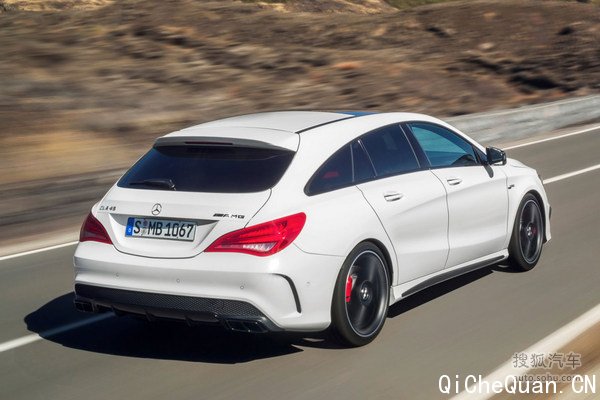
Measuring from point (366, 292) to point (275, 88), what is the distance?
2002cm

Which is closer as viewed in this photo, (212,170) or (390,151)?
(212,170)

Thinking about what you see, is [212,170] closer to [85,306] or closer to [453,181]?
[85,306]

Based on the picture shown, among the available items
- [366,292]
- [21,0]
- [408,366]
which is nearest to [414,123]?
[366,292]

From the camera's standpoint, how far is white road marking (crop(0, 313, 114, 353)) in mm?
6906

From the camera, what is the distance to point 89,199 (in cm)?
1242

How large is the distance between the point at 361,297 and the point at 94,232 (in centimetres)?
177

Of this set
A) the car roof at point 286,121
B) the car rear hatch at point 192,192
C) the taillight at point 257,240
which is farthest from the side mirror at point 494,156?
the taillight at point 257,240

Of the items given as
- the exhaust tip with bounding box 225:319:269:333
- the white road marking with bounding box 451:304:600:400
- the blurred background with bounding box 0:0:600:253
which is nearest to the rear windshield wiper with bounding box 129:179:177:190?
the exhaust tip with bounding box 225:319:269:333

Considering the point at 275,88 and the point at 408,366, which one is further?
the point at 275,88

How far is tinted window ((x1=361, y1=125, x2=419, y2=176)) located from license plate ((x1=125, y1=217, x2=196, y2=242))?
1515 mm

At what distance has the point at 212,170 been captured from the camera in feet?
20.9

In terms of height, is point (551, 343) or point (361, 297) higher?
point (361, 297)

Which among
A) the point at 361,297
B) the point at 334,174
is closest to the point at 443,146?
the point at 334,174

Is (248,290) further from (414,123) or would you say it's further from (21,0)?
(21,0)
